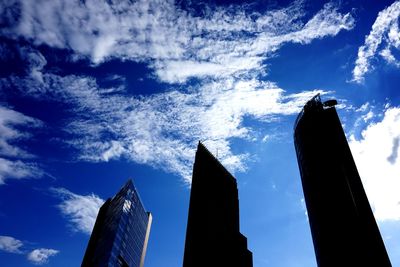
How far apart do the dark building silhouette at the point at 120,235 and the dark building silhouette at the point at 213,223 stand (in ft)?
195

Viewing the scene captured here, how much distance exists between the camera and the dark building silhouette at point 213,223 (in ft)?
254

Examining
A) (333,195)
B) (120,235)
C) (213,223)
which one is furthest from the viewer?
(120,235)

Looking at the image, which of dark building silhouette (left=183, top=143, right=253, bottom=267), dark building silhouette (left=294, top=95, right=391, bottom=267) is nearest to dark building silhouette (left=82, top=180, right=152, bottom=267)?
dark building silhouette (left=183, top=143, right=253, bottom=267)

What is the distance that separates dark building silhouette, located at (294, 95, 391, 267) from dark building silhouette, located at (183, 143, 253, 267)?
25554mm

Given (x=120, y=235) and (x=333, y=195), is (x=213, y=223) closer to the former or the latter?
(x=333, y=195)

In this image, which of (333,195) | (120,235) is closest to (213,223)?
(333,195)

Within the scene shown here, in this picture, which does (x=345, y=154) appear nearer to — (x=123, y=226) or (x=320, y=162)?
(x=320, y=162)

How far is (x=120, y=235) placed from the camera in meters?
137

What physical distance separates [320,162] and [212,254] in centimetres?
4933

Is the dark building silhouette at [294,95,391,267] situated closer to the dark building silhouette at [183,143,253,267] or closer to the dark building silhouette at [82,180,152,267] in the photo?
the dark building silhouette at [183,143,253,267]

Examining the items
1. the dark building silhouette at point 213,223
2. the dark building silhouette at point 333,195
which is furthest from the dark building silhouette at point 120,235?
the dark building silhouette at point 333,195

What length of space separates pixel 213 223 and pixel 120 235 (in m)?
70.8

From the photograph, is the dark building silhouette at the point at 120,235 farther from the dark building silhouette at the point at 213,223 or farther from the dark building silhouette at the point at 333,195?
the dark building silhouette at the point at 333,195

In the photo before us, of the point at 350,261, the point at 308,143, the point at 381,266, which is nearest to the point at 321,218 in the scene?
the point at 350,261
